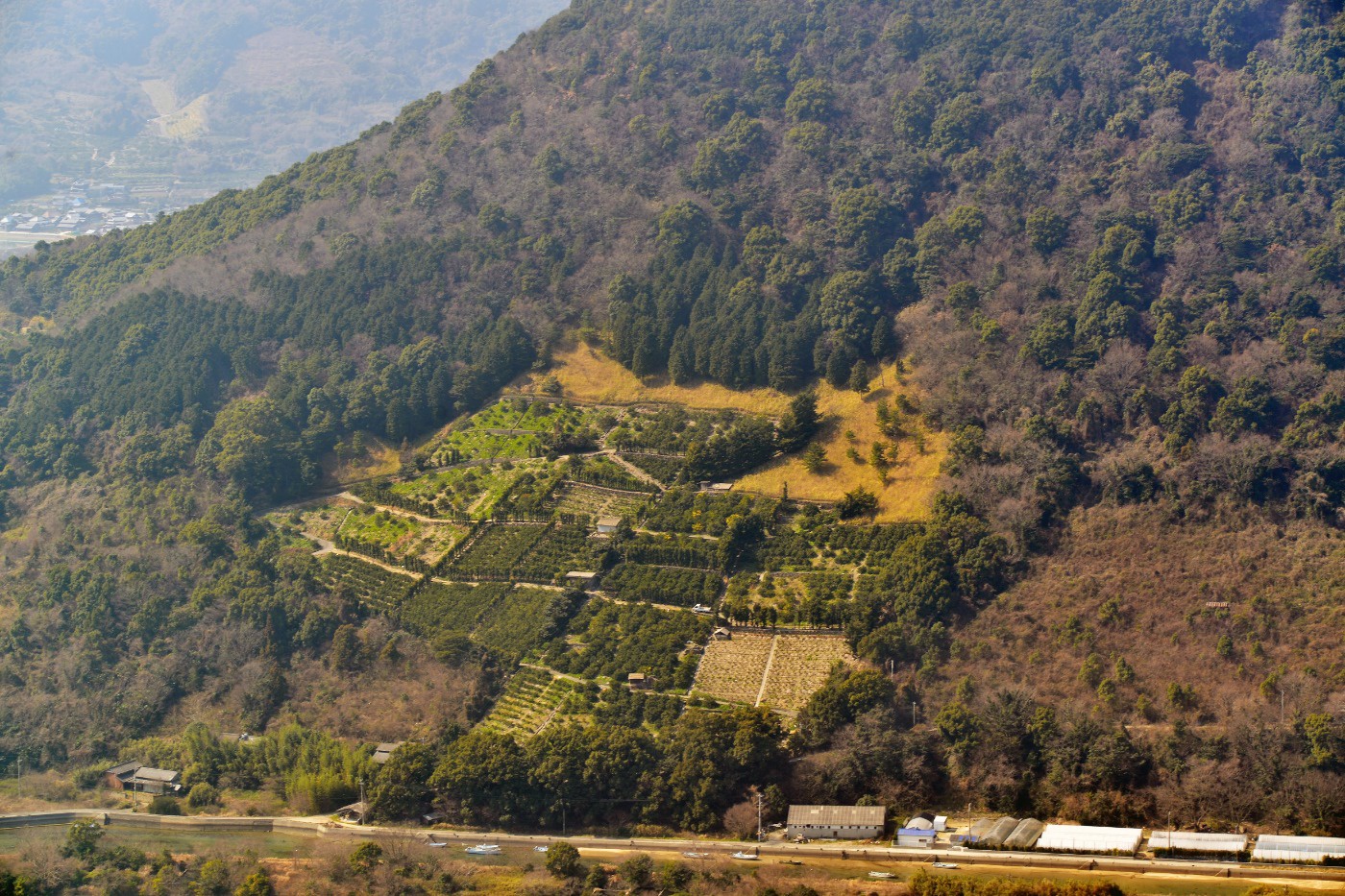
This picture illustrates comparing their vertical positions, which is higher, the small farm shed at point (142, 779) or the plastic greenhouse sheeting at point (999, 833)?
the small farm shed at point (142, 779)

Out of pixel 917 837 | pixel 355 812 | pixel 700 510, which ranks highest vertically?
pixel 700 510

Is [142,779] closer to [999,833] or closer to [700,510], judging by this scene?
[700,510]

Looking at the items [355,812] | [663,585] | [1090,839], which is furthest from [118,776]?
[1090,839]

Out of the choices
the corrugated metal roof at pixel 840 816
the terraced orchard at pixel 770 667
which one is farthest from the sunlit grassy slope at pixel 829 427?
the corrugated metal roof at pixel 840 816

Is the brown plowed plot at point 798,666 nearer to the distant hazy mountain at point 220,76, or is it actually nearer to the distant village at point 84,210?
the distant village at point 84,210

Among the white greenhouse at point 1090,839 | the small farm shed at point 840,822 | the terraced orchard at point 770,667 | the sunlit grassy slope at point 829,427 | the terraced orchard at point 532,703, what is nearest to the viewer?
the white greenhouse at point 1090,839

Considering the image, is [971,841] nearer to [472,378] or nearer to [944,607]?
[944,607]

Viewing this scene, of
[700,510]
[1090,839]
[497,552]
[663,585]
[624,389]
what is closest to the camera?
[1090,839]

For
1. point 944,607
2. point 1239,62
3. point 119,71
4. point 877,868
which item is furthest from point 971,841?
point 119,71
